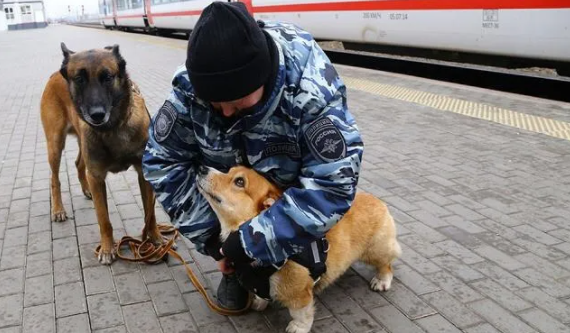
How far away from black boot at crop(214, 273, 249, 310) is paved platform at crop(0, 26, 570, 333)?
0.24 feet

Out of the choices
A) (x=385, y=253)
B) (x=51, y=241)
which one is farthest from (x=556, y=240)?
(x=51, y=241)

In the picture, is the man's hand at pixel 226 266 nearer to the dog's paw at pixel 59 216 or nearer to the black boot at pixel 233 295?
the black boot at pixel 233 295

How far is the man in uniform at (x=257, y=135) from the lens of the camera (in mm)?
2049

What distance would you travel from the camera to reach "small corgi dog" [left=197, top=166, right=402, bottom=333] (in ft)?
7.91

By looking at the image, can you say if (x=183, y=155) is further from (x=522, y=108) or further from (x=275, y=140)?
(x=522, y=108)

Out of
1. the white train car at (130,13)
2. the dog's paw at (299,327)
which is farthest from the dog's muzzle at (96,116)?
the white train car at (130,13)

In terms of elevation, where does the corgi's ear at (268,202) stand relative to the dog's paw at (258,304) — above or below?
above

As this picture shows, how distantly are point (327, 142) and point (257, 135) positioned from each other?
39 cm

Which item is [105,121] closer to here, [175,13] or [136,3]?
[175,13]

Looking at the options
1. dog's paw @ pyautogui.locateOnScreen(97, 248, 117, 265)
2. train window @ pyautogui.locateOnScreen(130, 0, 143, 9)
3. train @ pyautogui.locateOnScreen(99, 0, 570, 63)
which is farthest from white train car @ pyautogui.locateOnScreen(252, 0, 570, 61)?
train window @ pyautogui.locateOnScreen(130, 0, 143, 9)

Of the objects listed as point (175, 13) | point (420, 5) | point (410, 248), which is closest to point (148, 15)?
point (175, 13)

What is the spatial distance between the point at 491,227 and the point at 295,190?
204 centimetres

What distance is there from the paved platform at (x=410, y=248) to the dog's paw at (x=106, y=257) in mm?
55

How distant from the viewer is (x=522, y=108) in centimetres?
684
